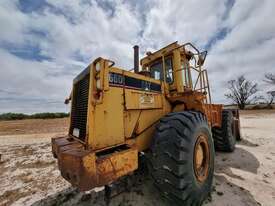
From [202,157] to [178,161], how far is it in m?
1.06

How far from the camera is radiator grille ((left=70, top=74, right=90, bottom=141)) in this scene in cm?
262

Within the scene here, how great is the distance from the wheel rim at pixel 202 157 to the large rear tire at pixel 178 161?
3.0 inches

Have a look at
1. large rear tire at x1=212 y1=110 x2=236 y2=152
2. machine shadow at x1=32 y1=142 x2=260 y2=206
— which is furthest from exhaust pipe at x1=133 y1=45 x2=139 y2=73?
large rear tire at x1=212 y1=110 x2=236 y2=152

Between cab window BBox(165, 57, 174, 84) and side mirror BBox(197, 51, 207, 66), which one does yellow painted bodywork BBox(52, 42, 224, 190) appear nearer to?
cab window BBox(165, 57, 174, 84)

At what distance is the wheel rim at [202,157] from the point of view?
117 inches

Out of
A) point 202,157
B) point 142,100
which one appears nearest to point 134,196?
point 202,157

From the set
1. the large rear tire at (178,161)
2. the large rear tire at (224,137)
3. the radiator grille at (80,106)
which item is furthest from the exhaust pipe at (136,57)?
the large rear tire at (224,137)

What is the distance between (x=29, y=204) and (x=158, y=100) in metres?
3.13

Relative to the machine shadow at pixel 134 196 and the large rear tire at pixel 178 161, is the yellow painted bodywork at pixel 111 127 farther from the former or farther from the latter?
the machine shadow at pixel 134 196

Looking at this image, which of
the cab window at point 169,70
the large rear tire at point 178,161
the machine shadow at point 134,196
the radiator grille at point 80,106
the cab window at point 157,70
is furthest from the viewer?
the cab window at point 157,70

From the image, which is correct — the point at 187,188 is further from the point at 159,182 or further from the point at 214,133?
the point at 214,133

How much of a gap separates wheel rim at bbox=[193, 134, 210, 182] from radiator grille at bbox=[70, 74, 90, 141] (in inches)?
77.0

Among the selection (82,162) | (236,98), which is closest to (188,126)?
(82,162)

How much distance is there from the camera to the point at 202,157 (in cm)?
318
